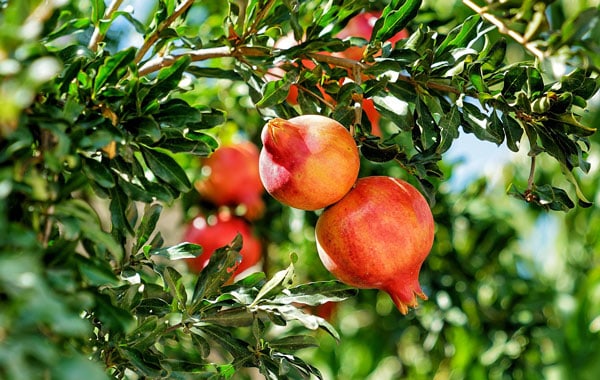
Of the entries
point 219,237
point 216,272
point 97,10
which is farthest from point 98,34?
point 219,237

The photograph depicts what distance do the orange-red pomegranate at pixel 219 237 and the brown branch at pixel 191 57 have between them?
454 mm

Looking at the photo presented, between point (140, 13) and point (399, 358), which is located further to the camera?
point (399, 358)

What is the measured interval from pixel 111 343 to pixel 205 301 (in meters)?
0.09

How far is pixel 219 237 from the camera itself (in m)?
1.15

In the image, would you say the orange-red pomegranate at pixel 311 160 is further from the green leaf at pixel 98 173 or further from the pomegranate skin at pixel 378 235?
the green leaf at pixel 98 173

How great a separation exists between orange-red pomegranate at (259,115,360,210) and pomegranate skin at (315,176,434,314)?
0.02 m

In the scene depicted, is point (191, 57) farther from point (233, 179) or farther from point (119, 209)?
point (233, 179)

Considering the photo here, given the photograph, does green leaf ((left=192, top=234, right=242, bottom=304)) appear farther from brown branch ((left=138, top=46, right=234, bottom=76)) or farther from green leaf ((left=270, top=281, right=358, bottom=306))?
brown branch ((left=138, top=46, right=234, bottom=76))

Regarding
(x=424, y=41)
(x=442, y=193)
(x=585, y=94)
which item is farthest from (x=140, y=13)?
(x=585, y=94)

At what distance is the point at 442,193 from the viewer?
1.30 meters

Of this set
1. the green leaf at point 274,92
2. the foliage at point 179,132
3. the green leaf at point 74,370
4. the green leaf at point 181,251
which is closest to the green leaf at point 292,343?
the foliage at point 179,132

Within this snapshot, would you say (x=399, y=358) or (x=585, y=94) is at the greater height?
(x=585, y=94)

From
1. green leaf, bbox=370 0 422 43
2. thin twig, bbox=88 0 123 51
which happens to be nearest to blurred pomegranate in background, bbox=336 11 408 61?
green leaf, bbox=370 0 422 43

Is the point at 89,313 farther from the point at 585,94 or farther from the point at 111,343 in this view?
the point at 585,94
